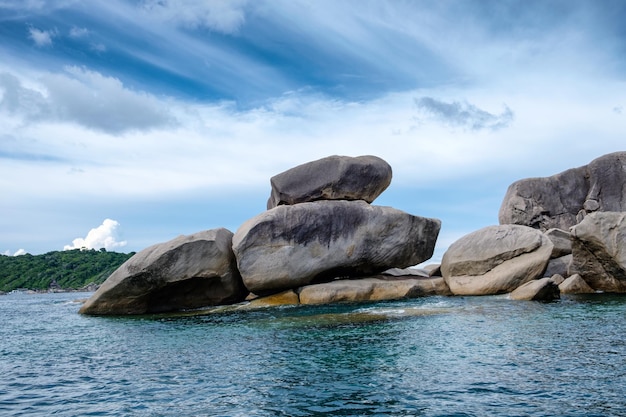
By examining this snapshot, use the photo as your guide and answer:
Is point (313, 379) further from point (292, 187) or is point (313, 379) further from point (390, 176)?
point (390, 176)

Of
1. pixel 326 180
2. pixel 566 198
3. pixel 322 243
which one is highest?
pixel 566 198

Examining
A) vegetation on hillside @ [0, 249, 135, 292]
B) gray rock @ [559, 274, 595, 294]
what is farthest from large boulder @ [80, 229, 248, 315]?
vegetation on hillside @ [0, 249, 135, 292]

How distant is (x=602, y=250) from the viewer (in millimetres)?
27797

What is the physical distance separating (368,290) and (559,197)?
24.7 metres

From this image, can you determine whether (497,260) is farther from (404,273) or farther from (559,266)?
(404,273)

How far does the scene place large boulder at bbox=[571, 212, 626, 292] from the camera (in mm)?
27391

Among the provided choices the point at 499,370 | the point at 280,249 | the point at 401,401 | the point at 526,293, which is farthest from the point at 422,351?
the point at 280,249

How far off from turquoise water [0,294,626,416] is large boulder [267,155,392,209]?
408 inches

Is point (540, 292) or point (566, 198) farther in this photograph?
point (566, 198)

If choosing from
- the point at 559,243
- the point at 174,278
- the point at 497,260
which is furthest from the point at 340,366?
the point at 559,243

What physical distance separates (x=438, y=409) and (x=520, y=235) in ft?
75.4

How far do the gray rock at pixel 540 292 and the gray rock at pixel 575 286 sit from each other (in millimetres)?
3623

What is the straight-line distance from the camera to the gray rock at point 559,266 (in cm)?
3231

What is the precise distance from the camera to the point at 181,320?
84.1 ft
